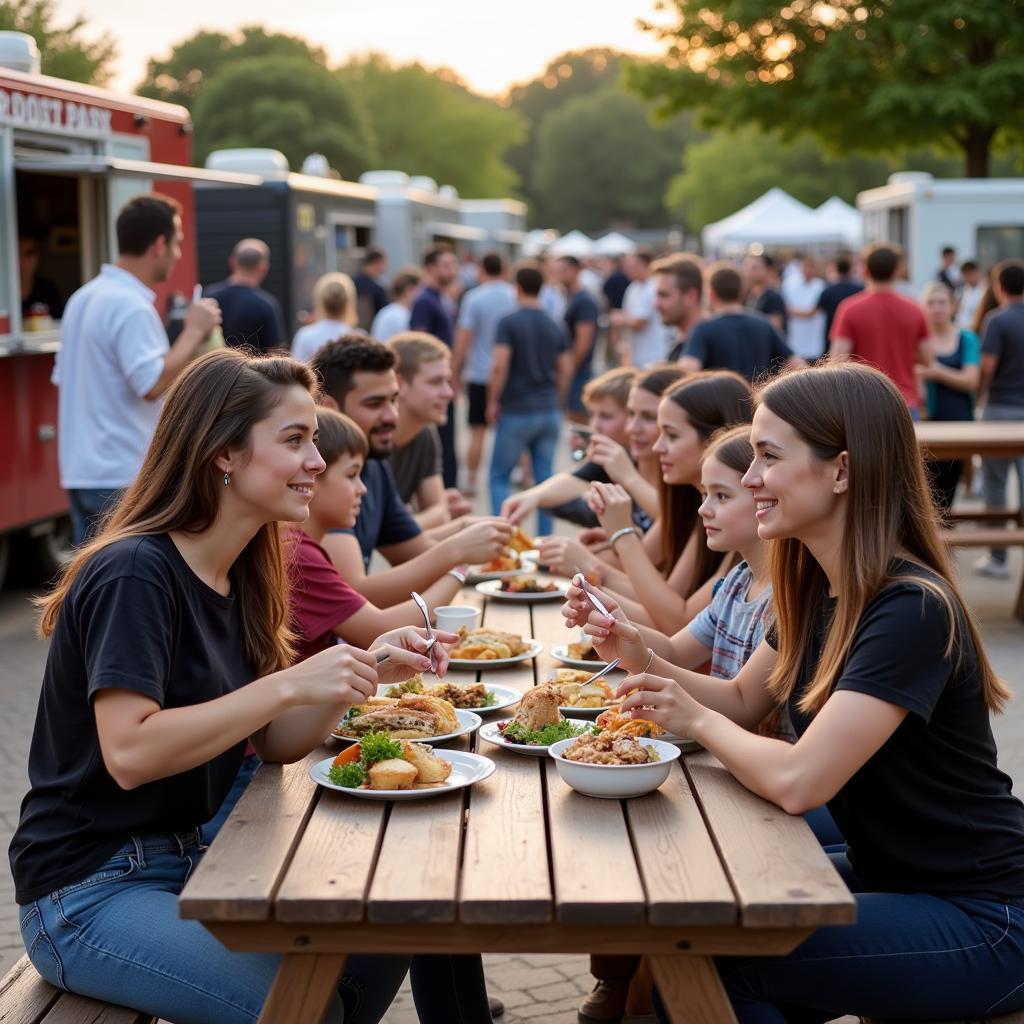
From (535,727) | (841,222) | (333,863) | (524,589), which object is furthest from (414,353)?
(841,222)

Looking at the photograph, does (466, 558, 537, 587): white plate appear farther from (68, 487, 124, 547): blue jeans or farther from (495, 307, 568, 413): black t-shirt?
(495, 307, 568, 413): black t-shirt

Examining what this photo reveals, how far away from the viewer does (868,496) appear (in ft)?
9.48

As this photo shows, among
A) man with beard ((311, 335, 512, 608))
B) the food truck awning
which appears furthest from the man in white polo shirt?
man with beard ((311, 335, 512, 608))

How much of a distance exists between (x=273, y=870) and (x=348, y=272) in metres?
17.3

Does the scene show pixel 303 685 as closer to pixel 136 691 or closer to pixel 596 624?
→ pixel 136 691

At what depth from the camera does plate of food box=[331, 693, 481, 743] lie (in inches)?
128

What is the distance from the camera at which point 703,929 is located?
7.83ft

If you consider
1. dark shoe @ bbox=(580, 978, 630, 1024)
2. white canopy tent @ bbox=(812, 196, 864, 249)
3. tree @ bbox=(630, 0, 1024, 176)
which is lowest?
dark shoe @ bbox=(580, 978, 630, 1024)

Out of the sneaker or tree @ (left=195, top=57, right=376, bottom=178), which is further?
tree @ (left=195, top=57, right=376, bottom=178)

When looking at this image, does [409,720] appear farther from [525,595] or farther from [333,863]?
[525,595]

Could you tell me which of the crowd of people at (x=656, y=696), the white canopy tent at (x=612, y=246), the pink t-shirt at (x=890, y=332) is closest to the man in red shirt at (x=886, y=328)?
the pink t-shirt at (x=890, y=332)

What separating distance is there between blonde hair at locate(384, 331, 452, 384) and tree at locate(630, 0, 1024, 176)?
19.6m

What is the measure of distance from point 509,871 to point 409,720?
854 mm

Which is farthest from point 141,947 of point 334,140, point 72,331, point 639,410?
point 334,140
